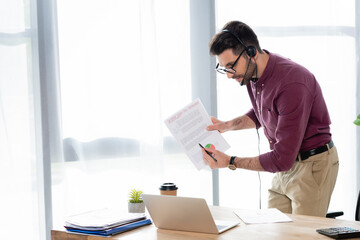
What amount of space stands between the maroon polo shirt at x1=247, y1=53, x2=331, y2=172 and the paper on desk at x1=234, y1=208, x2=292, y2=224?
1.17 feet

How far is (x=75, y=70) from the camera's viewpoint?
3334mm

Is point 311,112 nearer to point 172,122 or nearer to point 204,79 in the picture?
point 172,122

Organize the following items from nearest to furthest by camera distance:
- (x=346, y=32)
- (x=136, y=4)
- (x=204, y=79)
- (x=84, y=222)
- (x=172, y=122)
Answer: (x=84, y=222)
(x=172, y=122)
(x=136, y=4)
(x=204, y=79)
(x=346, y=32)

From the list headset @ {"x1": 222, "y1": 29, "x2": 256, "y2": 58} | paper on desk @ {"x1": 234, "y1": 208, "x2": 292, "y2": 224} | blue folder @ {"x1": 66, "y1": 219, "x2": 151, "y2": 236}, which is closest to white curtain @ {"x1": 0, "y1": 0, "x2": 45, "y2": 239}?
blue folder @ {"x1": 66, "y1": 219, "x2": 151, "y2": 236}

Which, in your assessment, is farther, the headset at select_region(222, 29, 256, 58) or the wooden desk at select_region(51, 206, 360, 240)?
the headset at select_region(222, 29, 256, 58)

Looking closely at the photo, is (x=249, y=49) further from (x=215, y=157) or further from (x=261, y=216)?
(x=261, y=216)

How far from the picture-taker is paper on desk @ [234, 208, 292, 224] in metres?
2.00

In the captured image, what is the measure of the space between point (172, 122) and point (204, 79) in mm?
1469

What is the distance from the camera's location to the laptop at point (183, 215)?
1.81 metres

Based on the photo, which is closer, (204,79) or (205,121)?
(205,121)

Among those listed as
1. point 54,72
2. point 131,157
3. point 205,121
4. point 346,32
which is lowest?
point 131,157

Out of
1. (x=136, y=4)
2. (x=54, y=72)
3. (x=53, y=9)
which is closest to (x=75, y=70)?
(x=54, y=72)

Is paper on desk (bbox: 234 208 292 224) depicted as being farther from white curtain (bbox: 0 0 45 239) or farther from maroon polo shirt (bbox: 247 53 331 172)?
white curtain (bbox: 0 0 45 239)

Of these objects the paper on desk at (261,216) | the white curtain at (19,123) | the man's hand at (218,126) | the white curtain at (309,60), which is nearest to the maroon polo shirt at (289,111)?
the man's hand at (218,126)
